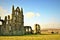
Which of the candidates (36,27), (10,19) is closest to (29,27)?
(36,27)

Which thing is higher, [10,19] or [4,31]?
[10,19]

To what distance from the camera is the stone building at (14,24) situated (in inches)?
901

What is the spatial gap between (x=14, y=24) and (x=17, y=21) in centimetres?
75

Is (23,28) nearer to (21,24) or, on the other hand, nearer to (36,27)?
(21,24)

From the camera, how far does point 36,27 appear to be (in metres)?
26.6

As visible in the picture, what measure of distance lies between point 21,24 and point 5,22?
2256mm

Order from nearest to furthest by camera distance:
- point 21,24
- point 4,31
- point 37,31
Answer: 1. point 4,31
2. point 21,24
3. point 37,31

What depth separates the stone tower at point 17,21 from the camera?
23336 mm

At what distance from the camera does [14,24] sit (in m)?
23.9

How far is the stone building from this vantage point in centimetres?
2287

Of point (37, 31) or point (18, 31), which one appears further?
point (37, 31)

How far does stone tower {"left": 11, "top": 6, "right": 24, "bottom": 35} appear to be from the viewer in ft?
76.6

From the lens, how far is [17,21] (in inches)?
959

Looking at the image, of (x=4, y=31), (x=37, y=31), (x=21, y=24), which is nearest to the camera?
(x=4, y=31)
